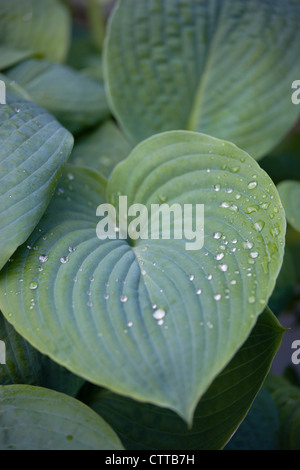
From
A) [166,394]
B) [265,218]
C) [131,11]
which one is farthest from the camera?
[131,11]

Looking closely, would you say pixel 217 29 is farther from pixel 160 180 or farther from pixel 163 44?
pixel 160 180

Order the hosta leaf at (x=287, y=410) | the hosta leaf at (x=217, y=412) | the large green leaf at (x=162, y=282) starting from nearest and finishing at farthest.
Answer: the large green leaf at (x=162, y=282), the hosta leaf at (x=217, y=412), the hosta leaf at (x=287, y=410)

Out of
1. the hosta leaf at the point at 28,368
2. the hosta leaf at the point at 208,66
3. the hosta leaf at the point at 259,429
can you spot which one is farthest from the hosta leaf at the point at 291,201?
the hosta leaf at the point at 28,368

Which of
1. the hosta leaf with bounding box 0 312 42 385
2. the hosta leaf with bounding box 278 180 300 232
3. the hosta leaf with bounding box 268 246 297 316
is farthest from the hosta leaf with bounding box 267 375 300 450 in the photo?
the hosta leaf with bounding box 0 312 42 385

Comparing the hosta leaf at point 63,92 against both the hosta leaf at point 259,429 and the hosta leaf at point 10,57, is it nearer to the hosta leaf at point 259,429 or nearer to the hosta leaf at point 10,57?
the hosta leaf at point 10,57

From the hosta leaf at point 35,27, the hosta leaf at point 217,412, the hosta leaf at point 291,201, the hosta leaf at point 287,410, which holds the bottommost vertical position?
the hosta leaf at point 287,410

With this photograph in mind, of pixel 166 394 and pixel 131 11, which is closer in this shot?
pixel 166 394

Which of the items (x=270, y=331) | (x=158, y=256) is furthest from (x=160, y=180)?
(x=270, y=331)
